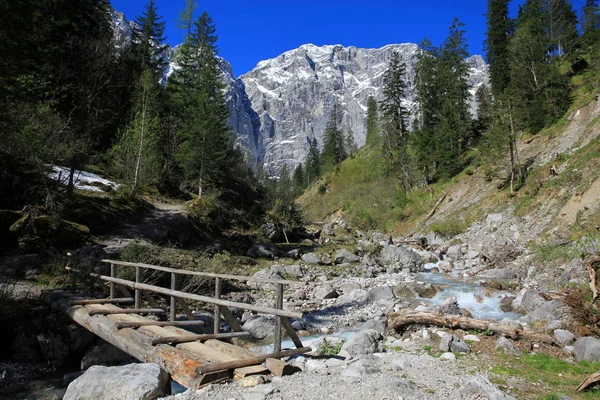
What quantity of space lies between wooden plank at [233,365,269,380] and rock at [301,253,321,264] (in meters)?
15.3

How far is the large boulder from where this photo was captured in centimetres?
1830

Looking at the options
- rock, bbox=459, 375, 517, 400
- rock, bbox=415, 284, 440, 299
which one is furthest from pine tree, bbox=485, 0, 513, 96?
rock, bbox=459, 375, 517, 400

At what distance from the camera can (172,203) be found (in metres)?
25.4

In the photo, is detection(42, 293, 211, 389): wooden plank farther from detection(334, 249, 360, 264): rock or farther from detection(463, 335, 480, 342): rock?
detection(334, 249, 360, 264): rock

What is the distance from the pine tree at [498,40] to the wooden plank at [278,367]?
45.4 meters

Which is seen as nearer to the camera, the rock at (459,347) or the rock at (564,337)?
the rock at (564,337)

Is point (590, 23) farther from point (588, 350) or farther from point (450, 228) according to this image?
point (588, 350)

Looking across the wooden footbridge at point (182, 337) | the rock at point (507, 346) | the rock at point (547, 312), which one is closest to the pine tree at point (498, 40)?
the rock at point (547, 312)

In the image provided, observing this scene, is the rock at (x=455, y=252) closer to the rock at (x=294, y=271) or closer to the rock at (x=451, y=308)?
the rock at (x=294, y=271)

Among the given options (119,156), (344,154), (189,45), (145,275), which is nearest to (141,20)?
(189,45)

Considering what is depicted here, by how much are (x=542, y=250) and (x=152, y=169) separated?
21984mm

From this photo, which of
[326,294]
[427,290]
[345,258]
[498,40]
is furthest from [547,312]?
[498,40]

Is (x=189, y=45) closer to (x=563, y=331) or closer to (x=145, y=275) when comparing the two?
(x=145, y=275)

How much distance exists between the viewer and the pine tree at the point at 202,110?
1108 inches
